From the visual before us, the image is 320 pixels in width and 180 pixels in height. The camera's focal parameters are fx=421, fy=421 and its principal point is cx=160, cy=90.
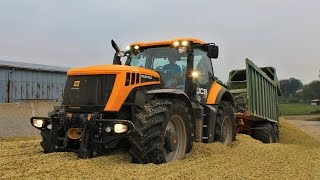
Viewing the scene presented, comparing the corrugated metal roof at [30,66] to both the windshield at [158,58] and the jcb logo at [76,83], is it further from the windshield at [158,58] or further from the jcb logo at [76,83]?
the jcb logo at [76,83]

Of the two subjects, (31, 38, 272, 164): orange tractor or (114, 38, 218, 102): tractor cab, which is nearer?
(31, 38, 272, 164): orange tractor

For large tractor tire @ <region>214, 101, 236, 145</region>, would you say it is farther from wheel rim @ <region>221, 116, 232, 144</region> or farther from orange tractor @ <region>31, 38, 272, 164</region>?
orange tractor @ <region>31, 38, 272, 164</region>

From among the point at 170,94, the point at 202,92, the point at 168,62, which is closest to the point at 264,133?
the point at 202,92

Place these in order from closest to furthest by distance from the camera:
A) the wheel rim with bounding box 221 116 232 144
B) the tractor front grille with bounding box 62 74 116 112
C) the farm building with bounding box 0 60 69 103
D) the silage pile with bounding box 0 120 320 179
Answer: the silage pile with bounding box 0 120 320 179, the tractor front grille with bounding box 62 74 116 112, the wheel rim with bounding box 221 116 232 144, the farm building with bounding box 0 60 69 103

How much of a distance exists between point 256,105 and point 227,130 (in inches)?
116

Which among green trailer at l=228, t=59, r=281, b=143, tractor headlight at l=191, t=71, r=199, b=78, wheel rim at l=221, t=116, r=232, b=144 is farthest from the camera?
green trailer at l=228, t=59, r=281, b=143

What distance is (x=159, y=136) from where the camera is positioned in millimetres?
6039

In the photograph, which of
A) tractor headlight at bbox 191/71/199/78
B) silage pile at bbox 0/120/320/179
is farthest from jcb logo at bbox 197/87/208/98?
silage pile at bbox 0/120/320/179

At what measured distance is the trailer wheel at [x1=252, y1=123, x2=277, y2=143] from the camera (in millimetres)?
11805

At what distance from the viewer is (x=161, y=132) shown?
6.08m

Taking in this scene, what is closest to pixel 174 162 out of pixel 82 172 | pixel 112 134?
pixel 112 134

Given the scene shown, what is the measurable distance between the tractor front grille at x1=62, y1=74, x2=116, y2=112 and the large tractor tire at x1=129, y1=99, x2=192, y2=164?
1.81 feet

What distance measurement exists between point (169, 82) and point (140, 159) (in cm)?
209

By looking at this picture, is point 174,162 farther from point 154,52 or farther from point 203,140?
point 154,52
